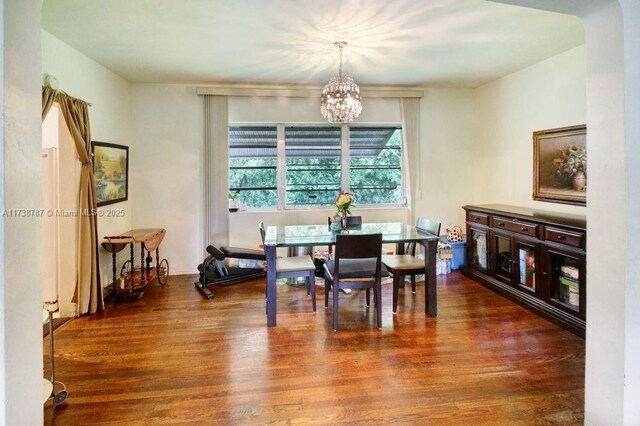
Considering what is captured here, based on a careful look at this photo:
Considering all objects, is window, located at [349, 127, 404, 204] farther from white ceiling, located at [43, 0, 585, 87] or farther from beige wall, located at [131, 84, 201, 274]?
beige wall, located at [131, 84, 201, 274]

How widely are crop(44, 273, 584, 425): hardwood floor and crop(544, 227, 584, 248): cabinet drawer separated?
2.59 ft

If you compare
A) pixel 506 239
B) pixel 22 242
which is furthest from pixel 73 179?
pixel 506 239

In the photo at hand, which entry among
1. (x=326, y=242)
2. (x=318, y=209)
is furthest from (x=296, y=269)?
(x=318, y=209)

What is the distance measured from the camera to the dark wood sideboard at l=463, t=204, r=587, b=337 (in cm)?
316

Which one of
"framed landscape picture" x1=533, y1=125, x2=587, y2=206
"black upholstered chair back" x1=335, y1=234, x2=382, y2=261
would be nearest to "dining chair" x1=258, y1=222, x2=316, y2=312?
"black upholstered chair back" x1=335, y1=234, x2=382, y2=261

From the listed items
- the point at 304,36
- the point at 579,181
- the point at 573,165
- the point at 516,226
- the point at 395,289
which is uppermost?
the point at 304,36

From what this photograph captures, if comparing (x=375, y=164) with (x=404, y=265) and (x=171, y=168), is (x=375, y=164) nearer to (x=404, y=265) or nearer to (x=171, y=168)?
(x=404, y=265)

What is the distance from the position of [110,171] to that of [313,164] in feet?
8.71

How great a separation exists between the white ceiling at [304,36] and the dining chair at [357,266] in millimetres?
1841

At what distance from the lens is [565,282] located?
10.9 feet

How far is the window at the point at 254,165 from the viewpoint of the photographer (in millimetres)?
5242

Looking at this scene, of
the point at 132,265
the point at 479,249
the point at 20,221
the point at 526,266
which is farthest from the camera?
the point at 479,249

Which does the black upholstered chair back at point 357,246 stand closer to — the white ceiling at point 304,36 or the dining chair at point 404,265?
the dining chair at point 404,265

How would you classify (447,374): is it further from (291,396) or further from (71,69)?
(71,69)
